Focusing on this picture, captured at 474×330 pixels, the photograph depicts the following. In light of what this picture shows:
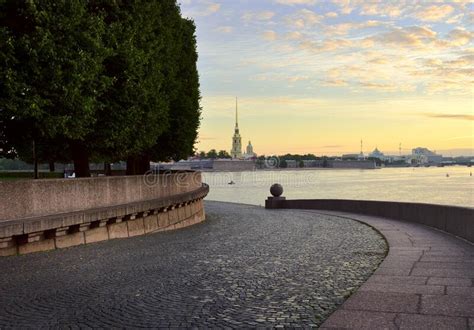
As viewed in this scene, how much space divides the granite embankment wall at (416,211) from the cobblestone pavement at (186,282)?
2.25 meters

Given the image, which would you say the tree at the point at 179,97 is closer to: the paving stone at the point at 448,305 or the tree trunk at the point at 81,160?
the tree trunk at the point at 81,160

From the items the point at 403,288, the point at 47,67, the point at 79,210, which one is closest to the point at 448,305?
the point at 403,288

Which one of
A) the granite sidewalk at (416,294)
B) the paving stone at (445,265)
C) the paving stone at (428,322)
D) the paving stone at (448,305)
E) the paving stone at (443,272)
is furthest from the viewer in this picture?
the paving stone at (445,265)

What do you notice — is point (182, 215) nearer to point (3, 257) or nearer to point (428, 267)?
point (3, 257)

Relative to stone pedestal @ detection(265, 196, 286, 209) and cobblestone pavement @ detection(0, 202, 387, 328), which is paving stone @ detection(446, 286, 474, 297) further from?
stone pedestal @ detection(265, 196, 286, 209)

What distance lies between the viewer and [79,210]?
49.0 ft

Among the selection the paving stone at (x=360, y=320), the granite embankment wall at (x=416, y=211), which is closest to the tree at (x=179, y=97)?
the granite embankment wall at (x=416, y=211)

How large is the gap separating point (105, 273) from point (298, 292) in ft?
13.2

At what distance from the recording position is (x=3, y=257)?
1206cm

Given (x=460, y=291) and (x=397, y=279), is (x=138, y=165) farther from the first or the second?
(x=460, y=291)

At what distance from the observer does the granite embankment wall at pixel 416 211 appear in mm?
14391

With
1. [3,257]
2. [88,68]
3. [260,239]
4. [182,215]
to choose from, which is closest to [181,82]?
[182,215]

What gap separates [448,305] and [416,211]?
537 inches

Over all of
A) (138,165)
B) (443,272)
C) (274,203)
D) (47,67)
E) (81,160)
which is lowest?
(274,203)
